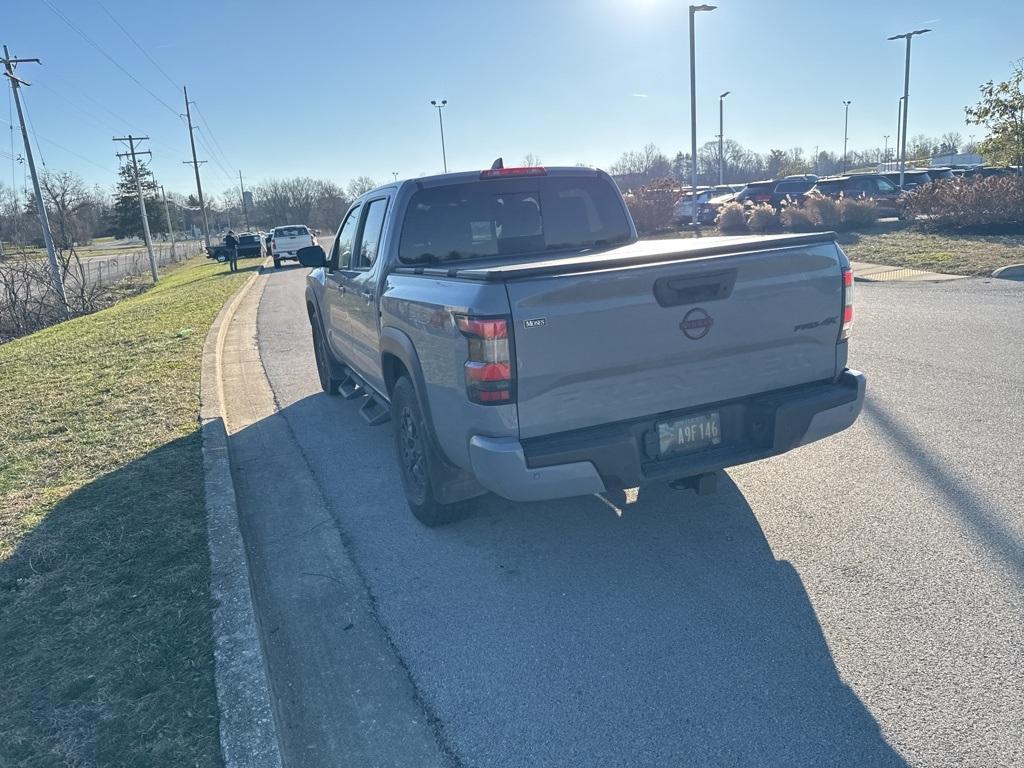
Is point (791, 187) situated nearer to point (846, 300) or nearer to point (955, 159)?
point (846, 300)

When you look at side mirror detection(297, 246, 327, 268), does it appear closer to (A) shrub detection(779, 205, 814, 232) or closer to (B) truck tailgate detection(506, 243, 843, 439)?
(B) truck tailgate detection(506, 243, 843, 439)

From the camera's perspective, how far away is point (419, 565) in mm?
4098

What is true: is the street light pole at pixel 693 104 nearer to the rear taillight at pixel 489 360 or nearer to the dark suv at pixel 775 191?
the dark suv at pixel 775 191

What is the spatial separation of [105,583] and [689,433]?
9.96 feet

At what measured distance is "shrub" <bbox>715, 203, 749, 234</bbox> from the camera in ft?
81.4

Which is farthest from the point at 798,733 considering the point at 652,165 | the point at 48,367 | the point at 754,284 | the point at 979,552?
the point at 652,165

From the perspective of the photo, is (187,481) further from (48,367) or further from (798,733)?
(48,367)

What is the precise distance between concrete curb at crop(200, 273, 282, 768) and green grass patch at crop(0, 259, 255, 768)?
0.19 ft

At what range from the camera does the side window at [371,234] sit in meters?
5.32

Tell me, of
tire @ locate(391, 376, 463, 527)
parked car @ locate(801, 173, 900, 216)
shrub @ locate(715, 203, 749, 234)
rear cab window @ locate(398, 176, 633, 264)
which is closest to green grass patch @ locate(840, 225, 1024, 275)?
shrub @ locate(715, 203, 749, 234)

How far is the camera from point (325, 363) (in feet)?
25.7

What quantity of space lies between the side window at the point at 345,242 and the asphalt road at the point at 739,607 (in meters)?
1.76

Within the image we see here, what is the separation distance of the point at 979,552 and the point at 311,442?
16.2ft

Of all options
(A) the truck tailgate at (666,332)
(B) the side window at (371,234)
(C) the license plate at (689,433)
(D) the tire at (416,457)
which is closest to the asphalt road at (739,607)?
(D) the tire at (416,457)
